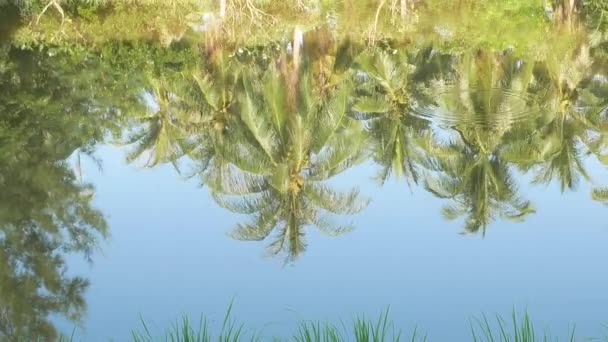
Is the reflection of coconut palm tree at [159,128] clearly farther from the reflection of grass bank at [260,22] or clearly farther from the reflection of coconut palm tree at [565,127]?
the reflection of coconut palm tree at [565,127]

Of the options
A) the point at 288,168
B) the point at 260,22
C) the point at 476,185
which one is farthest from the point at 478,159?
the point at 260,22

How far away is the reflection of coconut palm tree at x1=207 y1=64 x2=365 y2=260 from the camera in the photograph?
37.2 ft

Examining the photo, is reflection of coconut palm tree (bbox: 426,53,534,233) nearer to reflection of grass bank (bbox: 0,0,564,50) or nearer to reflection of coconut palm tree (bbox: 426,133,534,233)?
reflection of coconut palm tree (bbox: 426,133,534,233)

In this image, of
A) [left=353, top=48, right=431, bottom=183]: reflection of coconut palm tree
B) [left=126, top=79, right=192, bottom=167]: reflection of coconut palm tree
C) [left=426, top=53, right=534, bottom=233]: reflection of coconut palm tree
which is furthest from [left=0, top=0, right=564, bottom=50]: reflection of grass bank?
[left=426, top=53, right=534, bottom=233]: reflection of coconut palm tree

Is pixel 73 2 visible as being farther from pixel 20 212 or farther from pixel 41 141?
pixel 20 212

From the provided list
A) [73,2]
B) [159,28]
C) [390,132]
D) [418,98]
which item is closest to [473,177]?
[390,132]

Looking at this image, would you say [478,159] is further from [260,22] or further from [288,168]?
[260,22]

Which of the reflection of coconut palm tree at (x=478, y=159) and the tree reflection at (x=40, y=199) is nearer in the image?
the tree reflection at (x=40, y=199)

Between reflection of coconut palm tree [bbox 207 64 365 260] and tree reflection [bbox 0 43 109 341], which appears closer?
tree reflection [bbox 0 43 109 341]

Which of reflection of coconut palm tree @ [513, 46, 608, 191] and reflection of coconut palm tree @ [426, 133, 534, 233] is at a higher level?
reflection of coconut palm tree @ [513, 46, 608, 191]

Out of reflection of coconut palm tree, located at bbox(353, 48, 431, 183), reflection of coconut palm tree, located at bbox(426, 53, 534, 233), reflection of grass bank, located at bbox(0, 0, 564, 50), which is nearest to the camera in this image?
reflection of coconut palm tree, located at bbox(426, 53, 534, 233)

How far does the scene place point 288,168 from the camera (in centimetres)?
1218

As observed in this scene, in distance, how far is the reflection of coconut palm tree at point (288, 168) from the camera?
11.3 m

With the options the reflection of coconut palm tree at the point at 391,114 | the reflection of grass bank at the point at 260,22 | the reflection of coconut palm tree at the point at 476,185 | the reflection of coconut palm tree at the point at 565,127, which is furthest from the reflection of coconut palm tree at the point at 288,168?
the reflection of grass bank at the point at 260,22
